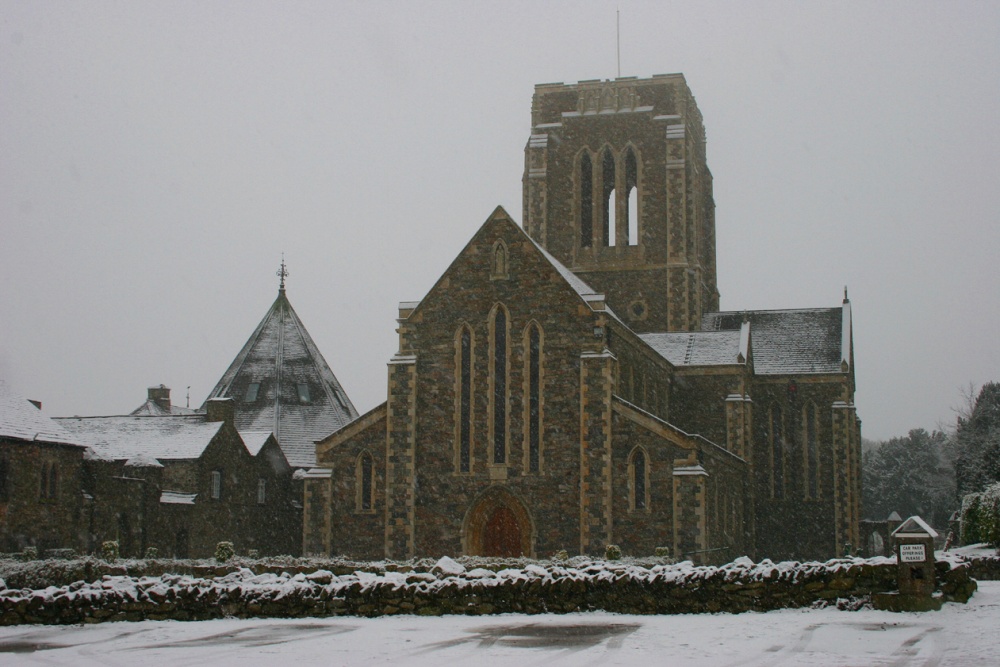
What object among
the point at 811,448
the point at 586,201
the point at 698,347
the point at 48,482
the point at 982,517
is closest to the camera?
the point at 982,517

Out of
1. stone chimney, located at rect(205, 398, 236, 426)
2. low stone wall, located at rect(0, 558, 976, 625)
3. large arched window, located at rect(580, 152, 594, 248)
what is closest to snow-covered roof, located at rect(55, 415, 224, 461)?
stone chimney, located at rect(205, 398, 236, 426)

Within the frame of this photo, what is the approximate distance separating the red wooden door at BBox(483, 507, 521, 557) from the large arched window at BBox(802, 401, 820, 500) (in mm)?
17417

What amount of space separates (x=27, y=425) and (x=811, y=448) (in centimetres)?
3026

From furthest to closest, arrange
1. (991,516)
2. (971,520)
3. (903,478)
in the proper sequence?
(903,478), (971,520), (991,516)

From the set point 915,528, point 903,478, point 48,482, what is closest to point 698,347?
point 48,482

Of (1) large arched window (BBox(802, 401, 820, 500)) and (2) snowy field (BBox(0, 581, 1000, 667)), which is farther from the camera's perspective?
(1) large arched window (BBox(802, 401, 820, 500))

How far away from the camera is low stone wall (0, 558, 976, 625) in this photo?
2112 cm

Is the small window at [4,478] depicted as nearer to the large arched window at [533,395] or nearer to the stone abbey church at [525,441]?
the stone abbey church at [525,441]

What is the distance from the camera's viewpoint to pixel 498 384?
38.0m

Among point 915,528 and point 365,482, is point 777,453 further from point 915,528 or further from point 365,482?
point 915,528

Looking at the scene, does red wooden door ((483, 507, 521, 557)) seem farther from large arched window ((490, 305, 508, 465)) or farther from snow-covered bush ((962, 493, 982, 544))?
snow-covered bush ((962, 493, 982, 544))

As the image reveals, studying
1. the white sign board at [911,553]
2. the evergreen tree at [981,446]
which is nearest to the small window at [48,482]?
the white sign board at [911,553]

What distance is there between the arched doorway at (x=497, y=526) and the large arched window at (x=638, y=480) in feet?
10.6

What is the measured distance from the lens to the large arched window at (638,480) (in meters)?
36.1
